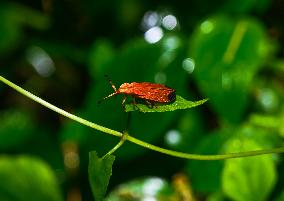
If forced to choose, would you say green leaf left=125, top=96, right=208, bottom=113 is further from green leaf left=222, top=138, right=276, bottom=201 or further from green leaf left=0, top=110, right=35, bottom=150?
green leaf left=0, top=110, right=35, bottom=150

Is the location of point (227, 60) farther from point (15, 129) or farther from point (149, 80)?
point (15, 129)

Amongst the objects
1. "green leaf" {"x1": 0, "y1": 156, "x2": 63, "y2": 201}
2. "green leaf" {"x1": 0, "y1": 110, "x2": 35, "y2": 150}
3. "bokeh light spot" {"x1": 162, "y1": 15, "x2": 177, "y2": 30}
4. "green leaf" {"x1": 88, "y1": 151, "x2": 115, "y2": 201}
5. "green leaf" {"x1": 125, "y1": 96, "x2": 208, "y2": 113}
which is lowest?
"green leaf" {"x1": 0, "y1": 156, "x2": 63, "y2": 201}

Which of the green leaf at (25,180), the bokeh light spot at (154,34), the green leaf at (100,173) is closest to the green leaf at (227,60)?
the bokeh light spot at (154,34)

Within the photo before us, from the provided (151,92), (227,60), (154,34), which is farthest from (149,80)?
(151,92)

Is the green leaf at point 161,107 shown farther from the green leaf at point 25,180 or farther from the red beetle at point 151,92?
the green leaf at point 25,180

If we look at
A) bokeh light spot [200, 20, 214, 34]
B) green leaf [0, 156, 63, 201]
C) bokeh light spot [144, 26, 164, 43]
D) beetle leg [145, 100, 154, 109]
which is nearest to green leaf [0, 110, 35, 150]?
green leaf [0, 156, 63, 201]

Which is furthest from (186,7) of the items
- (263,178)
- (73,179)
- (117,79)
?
(263,178)

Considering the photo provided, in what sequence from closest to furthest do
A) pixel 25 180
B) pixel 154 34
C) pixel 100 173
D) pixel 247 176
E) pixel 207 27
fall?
1. pixel 100 173
2. pixel 247 176
3. pixel 25 180
4. pixel 207 27
5. pixel 154 34
